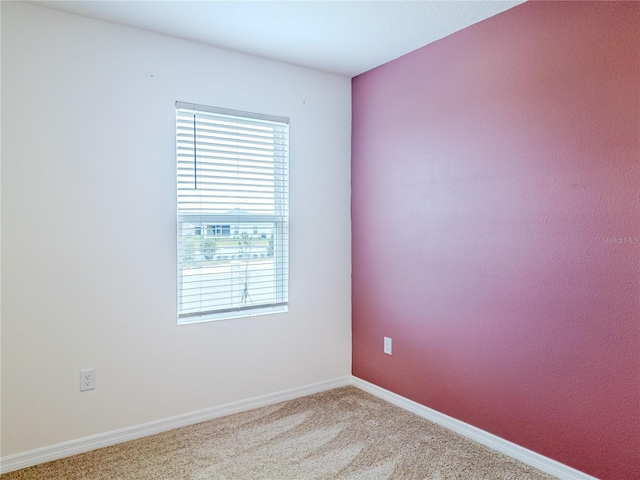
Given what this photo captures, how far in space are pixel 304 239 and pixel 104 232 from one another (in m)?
1.37

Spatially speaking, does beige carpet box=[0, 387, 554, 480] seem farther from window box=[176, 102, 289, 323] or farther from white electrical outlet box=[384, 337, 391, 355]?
window box=[176, 102, 289, 323]

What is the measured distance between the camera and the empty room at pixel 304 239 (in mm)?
2096

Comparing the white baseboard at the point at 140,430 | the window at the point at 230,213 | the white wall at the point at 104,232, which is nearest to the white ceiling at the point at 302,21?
the white wall at the point at 104,232

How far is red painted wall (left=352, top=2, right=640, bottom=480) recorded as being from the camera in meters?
1.97

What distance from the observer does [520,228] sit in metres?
2.34

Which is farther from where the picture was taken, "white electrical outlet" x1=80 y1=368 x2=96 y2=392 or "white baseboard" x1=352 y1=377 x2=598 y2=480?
"white electrical outlet" x1=80 y1=368 x2=96 y2=392

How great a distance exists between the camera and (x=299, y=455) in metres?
2.39

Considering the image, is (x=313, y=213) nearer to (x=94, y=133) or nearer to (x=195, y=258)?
(x=195, y=258)

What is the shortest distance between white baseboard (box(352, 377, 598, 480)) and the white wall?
800mm

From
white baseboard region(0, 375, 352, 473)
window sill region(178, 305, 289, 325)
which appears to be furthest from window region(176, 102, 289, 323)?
white baseboard region(0, 375, 352, 473)

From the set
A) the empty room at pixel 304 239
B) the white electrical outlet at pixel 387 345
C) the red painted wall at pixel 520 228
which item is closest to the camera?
the red painted wall at pixel 520 228

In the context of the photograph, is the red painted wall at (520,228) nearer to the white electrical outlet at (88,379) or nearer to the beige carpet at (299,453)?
the beige carpet at (299,453)

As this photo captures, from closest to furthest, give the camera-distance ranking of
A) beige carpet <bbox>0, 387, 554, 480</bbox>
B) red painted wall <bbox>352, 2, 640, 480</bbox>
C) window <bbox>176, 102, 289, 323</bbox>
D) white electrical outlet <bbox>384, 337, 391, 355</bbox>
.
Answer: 1. red painted wall <bbox>352, 2, 640, 480</bbox>
2. beige carpet <bbox>0, 387, 554, 480</bbox>
3. window <bbox>176, 102, 289, 323</bbox>
4. white electrical outlet <bbox>384, 337, 391, 355</bbox>

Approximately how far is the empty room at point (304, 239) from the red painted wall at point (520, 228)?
12mm
